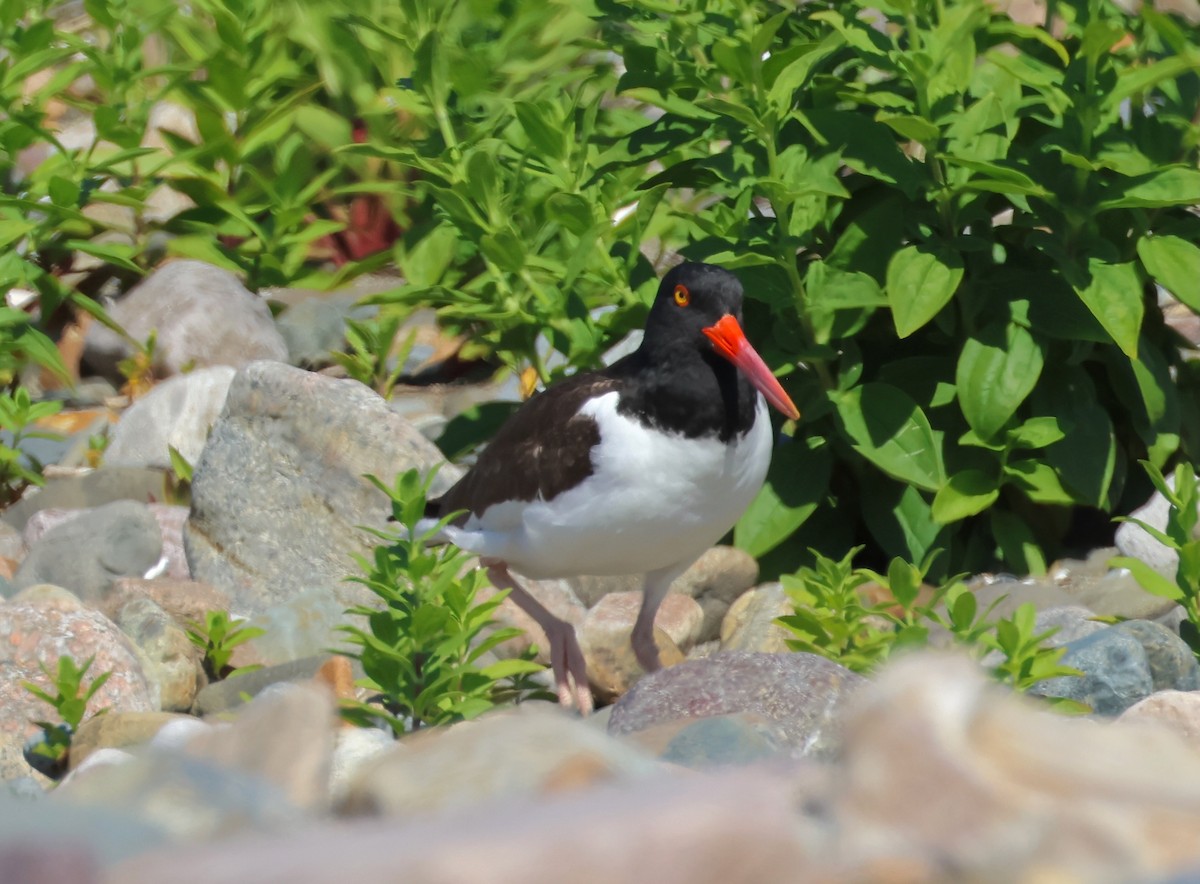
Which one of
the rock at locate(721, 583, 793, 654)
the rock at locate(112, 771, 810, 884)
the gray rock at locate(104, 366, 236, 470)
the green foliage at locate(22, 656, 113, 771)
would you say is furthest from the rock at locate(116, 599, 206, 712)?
the rock at locate(112, 771, 810, 884)

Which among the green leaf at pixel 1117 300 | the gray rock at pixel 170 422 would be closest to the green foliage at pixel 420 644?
the green leaf at pixel 1117 300

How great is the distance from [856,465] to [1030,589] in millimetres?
692

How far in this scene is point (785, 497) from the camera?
201 inches

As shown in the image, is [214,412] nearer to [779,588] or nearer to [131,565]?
[131,565]

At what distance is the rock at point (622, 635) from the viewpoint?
16.0 ft

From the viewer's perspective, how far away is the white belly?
4.24 meters

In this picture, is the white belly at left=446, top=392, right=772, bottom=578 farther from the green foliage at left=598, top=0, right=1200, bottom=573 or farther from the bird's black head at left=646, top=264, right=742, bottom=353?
the green foliage at left=598, top=0, right=1200, bottom=573

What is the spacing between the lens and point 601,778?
6.39 ft

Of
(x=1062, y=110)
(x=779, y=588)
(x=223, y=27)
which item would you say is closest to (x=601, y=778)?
(x=779, y=588)

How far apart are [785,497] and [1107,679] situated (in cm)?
148

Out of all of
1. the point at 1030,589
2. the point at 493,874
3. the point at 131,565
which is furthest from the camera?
the point at 131,565

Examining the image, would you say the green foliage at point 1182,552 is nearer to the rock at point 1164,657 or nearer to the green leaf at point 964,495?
the rock at point 1164,657

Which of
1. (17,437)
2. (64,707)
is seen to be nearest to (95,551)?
(17,437)

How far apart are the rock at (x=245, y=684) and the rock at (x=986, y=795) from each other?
258 cm
